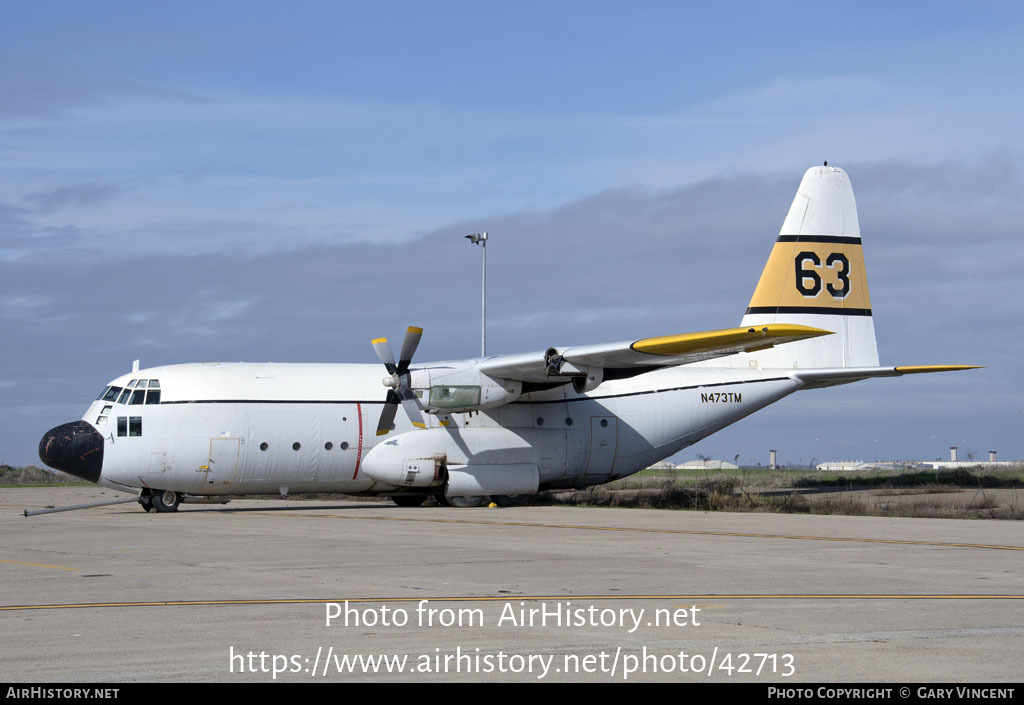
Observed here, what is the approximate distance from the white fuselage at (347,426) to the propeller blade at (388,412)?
0.26 metres

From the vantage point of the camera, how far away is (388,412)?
29422 mm

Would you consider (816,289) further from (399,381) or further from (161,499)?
(161,499)

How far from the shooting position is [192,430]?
27750 mm

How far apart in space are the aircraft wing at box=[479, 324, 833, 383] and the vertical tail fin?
6.10m

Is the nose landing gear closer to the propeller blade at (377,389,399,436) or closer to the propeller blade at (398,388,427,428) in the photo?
the propeller blade at (377,389,399,436)

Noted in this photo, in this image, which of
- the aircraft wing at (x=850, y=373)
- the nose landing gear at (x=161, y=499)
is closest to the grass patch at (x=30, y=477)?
the nose landing gear at (x=161, y=499)

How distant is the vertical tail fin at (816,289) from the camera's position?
112ft

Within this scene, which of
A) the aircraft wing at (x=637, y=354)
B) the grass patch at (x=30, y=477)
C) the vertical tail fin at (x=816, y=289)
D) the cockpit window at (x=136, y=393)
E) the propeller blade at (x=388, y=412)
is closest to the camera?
the aircraft wing at (x=637, y=354)

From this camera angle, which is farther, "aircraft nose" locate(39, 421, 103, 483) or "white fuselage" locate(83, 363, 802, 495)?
"white fuselage" locate(83, 363, 802, 495)

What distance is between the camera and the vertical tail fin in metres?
34.3

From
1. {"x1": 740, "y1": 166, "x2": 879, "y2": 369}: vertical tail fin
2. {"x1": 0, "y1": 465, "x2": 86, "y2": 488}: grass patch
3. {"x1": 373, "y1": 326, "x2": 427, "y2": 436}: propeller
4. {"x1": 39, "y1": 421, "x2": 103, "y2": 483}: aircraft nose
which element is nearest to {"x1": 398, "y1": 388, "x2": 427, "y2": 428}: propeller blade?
{"x1": 373, "y1": 326, "x2": 427, "y2": 436}: propeller

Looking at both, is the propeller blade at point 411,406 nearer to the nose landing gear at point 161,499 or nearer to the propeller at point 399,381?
the propeller at point 399,381

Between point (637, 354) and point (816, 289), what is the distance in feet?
30.8
